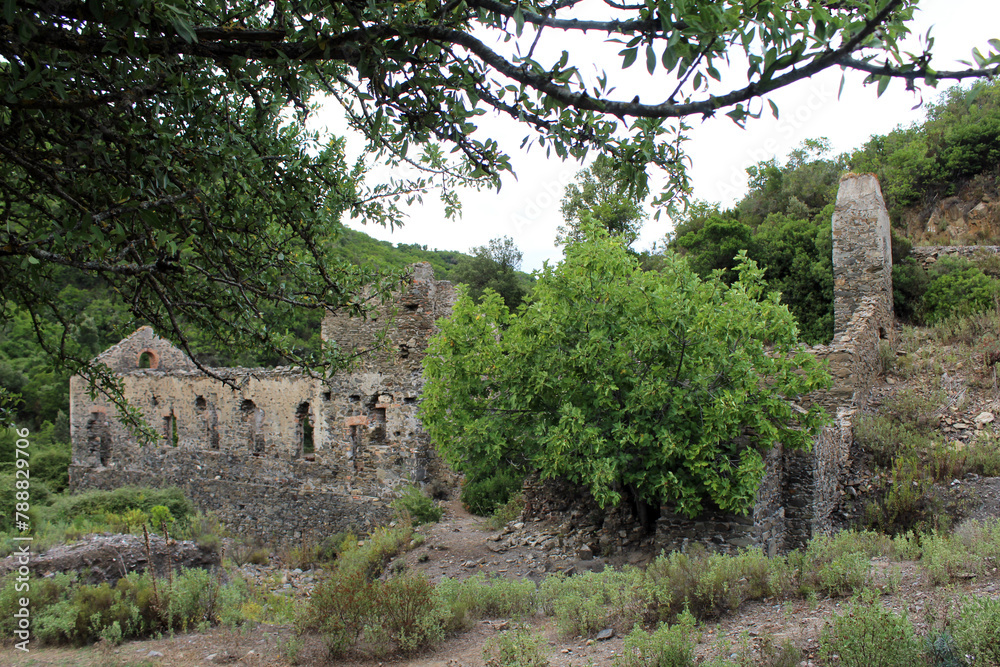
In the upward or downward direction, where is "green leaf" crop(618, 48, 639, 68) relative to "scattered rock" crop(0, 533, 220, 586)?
upward

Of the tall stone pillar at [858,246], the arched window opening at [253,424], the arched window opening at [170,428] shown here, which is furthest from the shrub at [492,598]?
the arched window opening at [170,428]

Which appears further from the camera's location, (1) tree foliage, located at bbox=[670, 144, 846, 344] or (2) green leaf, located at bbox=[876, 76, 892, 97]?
(1) tree foliage, located at bbox=[670, 144, 846, 344]

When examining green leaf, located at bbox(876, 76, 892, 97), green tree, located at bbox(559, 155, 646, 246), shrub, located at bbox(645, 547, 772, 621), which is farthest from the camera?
green tree, located at bbox(559, 155, 646, 246)

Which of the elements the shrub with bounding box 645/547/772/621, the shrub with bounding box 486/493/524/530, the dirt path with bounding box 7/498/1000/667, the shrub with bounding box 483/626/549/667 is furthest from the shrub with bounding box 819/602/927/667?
the shrub with bounding box 486/493/524/530

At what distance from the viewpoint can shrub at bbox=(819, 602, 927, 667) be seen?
131 inches

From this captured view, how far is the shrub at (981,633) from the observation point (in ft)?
10.5

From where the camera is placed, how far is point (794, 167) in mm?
25953

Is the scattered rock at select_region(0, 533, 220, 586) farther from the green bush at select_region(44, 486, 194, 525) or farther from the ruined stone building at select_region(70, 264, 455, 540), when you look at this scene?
the green bush at select_region(44, 486, 194, 525)

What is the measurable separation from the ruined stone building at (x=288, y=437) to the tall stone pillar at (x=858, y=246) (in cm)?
869

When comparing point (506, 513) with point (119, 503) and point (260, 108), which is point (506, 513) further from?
point (119, 503)

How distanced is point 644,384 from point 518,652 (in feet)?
10.6

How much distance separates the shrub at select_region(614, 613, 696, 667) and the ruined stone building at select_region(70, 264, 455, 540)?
255 inches

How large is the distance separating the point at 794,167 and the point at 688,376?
902 inches

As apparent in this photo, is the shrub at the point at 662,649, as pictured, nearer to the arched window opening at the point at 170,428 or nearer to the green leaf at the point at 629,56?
the green leaf at the point at 629,56
